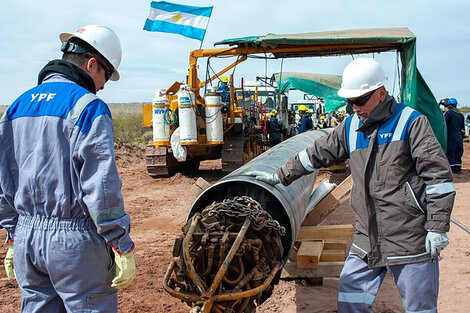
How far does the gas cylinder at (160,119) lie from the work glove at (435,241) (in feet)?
27.2

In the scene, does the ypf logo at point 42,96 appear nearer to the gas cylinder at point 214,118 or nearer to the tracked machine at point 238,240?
the tracked machine at point 238,240

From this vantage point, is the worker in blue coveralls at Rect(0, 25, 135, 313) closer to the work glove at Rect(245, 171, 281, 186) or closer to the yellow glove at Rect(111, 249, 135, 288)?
the yellow glove at Rect(111, 249, 135, 288)

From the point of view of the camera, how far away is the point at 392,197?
298 centimetres

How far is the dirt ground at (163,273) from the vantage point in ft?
14.4

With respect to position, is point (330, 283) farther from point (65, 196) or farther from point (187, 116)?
point (187, 116)

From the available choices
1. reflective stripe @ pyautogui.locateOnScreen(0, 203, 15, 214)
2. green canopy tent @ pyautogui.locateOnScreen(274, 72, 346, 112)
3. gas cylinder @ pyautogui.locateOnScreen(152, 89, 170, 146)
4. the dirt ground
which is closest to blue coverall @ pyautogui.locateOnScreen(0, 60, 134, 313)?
reflective stripe @ pyautogui.locateOnScreen(0, 203, 15, 214)

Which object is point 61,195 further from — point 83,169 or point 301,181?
point 301,181

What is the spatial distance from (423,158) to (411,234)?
Result: 0.47 metres

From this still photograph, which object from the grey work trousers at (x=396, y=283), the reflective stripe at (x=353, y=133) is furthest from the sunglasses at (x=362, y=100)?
the grey work trousers at (x=396, y=283)

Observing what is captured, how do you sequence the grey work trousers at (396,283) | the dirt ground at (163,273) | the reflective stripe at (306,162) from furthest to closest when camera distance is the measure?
1. the dirt ground at (163,273)
2. the reflective stripe at (306,162)
3. the grey work trousers at (396,283)

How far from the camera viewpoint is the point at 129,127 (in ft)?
87.4

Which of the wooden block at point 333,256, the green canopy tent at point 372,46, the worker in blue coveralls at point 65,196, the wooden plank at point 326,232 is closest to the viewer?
the worker in blue coveralls at point 65,196

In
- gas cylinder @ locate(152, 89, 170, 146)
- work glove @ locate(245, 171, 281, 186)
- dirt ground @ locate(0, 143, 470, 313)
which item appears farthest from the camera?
gas cylinder @ locate(152, 89, 170, 146)

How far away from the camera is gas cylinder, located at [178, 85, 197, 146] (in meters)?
10.0
